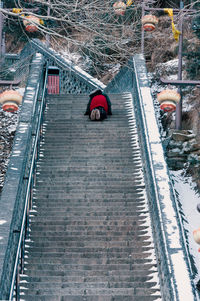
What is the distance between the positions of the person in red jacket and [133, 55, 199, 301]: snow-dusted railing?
3.80 ft

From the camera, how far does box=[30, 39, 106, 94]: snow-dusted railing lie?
754 inches

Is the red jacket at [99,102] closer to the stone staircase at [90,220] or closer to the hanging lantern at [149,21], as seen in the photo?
the stone staircase at [90,220]

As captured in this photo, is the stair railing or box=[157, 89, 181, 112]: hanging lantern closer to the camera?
the stair railing

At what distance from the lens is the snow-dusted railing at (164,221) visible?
7.91m

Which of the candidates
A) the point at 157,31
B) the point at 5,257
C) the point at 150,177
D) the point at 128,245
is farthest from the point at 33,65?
the point at 157,31

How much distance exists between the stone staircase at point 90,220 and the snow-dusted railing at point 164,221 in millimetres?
376

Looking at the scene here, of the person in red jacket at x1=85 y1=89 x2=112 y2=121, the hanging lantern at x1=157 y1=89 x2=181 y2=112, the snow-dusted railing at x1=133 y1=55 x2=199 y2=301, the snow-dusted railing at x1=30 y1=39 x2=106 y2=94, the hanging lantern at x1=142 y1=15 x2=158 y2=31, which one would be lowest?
the snow-dusted railing at x1=133 y1=55 x2=199 y2=301

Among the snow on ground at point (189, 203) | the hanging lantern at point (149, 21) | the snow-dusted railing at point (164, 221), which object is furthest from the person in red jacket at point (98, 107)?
the hanging lantern at point (149, 21)

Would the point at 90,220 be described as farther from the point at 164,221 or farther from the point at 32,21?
the point at 32,21

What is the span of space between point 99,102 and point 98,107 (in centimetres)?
48

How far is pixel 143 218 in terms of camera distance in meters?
10.3

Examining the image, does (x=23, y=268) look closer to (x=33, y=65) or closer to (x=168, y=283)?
(x=168, y=283)

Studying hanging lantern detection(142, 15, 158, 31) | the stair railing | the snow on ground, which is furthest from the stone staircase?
hanging lantern detection(142, 15, 158, 31)

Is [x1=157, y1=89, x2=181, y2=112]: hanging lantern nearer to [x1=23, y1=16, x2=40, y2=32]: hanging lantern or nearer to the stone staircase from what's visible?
the stone staircase
